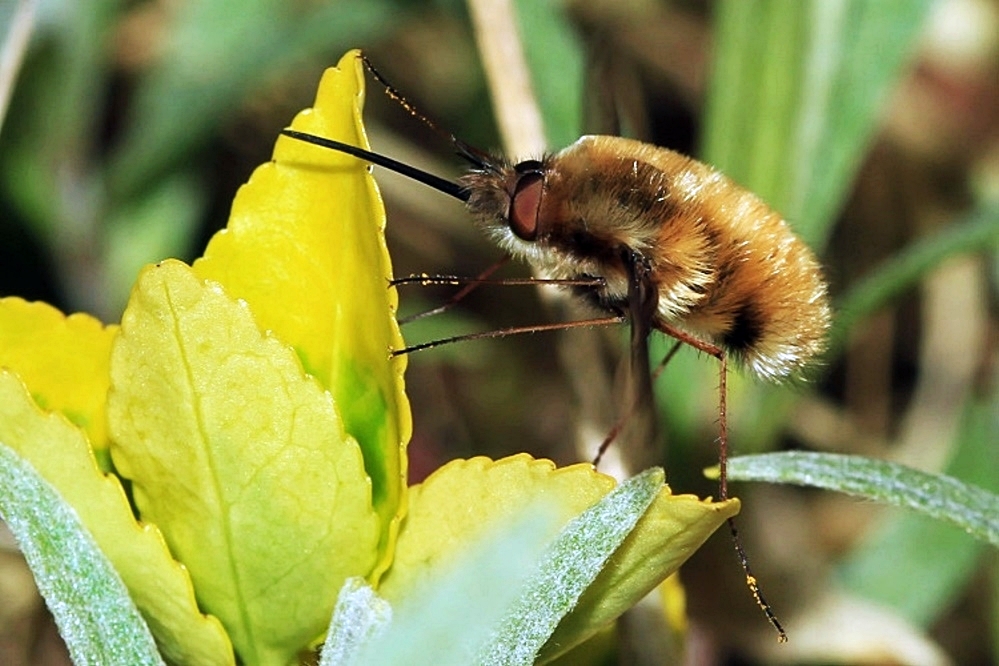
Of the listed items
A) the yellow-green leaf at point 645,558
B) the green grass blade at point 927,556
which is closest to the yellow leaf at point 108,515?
the yellow-green leaf at point 645,558

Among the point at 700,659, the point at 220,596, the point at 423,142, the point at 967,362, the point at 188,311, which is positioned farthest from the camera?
the point at 423,142

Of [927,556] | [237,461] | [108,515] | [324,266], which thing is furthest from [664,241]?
[927,556]

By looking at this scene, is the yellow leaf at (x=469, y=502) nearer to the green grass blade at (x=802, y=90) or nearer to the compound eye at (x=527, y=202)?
the compound eye at (x=527, y=202)

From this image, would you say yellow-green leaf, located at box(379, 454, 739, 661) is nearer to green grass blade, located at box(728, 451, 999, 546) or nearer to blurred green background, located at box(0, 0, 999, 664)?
green grass blade, located at box(728, 451, 999, 546)

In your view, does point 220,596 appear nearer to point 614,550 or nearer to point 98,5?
point 614,550

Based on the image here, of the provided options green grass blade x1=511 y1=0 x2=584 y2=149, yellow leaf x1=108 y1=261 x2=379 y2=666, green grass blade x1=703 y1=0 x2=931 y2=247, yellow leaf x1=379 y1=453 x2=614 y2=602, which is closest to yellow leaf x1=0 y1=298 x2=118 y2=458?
yellow leaf x1=108 y1=261 x2=379 y2=666

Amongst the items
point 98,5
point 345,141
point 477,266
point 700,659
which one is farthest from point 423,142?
point 345,141
